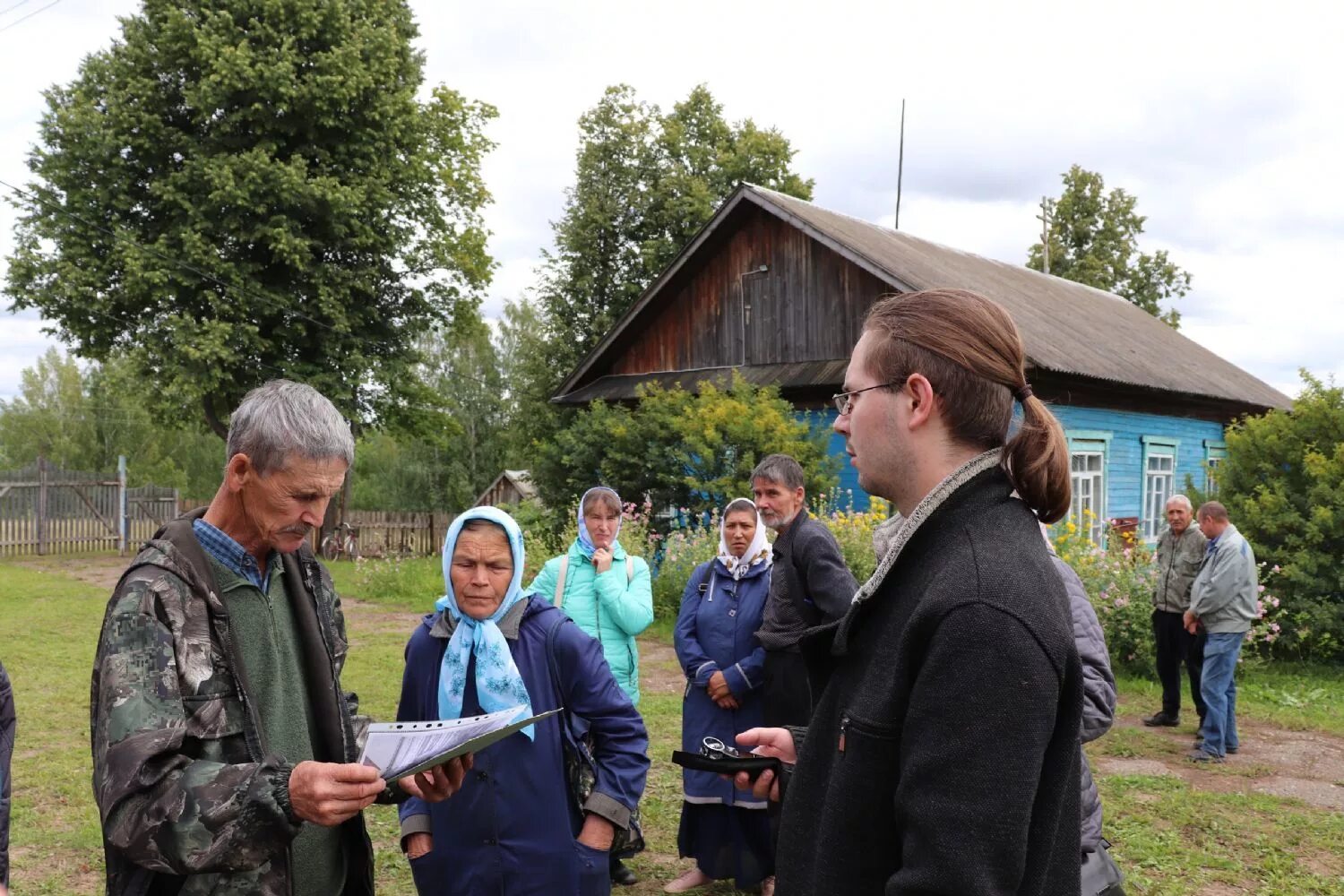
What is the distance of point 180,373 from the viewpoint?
21141mm

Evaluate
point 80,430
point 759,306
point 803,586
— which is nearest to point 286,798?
point 803,586

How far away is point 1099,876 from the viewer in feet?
9.39

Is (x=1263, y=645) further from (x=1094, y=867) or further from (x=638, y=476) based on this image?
(x=1094, y=867)

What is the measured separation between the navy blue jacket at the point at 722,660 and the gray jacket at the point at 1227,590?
4664mm

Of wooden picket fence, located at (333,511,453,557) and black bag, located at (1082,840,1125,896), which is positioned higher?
black bag, located at (1082,840,1125,896)

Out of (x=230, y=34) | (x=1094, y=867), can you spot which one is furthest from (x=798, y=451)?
(x=230, y=34)

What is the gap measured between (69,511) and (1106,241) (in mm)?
35967

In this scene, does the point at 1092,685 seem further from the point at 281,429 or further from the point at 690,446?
the point at 690,446

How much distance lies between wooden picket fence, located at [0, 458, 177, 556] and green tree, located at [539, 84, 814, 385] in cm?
1235

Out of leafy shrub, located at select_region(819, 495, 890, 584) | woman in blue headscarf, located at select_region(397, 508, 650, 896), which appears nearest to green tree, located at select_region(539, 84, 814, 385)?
leafy shrub, located at select_region(819, 495, 890, 584)

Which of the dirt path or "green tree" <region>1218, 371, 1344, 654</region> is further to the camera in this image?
"green tree" <region>1218, 371, 1344, 654</region>

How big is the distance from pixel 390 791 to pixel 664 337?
1751 cm

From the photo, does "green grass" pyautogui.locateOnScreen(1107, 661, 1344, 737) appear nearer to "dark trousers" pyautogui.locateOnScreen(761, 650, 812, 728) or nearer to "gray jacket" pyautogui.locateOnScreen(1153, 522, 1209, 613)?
"gray jacket" pyautogui.locateOnScreen(1153, 522, 1209, 613)

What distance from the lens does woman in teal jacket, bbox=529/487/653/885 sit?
5559 mm
